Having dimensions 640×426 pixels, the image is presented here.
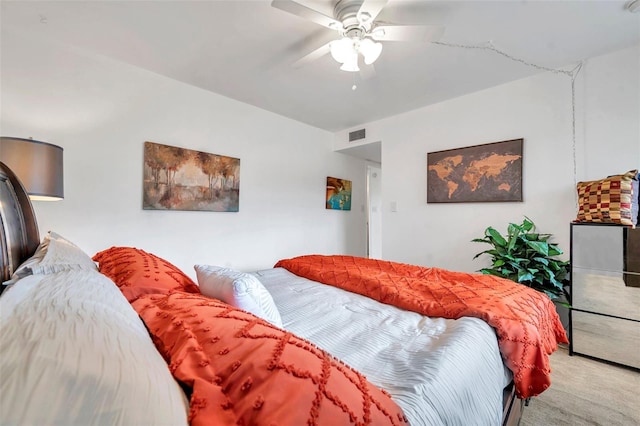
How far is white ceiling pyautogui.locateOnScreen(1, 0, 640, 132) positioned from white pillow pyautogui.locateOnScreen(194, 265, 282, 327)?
1.81 meters

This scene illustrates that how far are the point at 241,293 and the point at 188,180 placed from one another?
2356mm

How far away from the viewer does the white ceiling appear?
188 centimetres

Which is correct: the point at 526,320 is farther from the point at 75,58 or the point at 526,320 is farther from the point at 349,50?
the point at 75,58

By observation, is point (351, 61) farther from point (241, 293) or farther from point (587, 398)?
point (587, 398)

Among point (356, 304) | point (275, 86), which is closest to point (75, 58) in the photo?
point (275, 86)

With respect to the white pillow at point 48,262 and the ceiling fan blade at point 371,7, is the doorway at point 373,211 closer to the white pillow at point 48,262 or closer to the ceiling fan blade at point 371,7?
the ceiling fan blade at point 371,7

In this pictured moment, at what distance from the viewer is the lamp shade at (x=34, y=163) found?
1.58 metres

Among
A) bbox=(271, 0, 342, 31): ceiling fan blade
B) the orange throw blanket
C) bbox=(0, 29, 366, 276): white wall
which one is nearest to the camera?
the orange throw blanket

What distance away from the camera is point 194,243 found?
9.81 ft

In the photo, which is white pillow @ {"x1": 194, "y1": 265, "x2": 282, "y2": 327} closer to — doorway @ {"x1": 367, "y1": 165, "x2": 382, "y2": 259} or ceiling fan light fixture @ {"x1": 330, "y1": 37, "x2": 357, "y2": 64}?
ceiling fan light fixture @ {"x1": 330, "y1": 37, "x2": 357, "y2": 64}

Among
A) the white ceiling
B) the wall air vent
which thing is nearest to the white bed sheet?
the white ceiling

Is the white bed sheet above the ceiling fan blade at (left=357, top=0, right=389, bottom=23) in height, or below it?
below

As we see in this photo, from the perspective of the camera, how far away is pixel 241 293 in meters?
0.97

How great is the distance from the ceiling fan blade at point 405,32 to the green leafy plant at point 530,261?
190 cm
